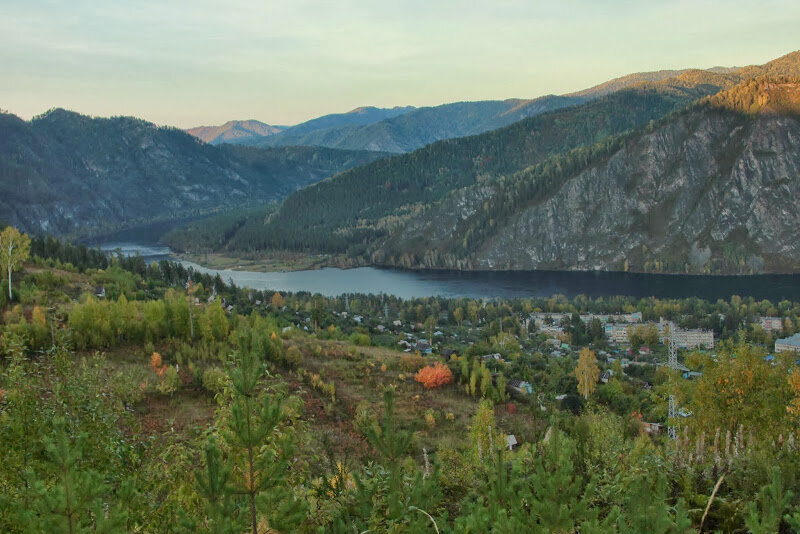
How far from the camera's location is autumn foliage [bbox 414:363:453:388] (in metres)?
32.6

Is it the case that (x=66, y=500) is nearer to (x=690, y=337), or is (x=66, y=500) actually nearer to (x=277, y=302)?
(x=690, y=337)

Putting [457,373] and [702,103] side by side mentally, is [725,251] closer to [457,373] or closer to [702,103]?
[702,103]

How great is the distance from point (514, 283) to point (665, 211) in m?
52.6

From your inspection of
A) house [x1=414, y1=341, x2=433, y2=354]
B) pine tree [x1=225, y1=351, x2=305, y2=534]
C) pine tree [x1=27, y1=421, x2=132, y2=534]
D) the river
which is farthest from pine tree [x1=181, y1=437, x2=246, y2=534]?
the river

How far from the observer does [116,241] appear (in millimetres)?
187125

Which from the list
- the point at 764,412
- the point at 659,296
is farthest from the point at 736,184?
the point at 764,412

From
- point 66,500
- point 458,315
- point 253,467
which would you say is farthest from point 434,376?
point 458,315

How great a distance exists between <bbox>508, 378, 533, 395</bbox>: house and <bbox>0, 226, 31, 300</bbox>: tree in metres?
27.9

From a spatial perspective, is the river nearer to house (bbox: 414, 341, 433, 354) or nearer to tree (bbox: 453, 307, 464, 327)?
tree (bbox: 453, 307, 464, 327)

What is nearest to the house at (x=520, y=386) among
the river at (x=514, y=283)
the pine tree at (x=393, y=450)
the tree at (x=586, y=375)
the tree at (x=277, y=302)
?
the tree at (x=586, y=375)

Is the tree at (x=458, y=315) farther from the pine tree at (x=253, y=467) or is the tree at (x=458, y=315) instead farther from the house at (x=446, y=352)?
the pine tree at (x=253, y=467)

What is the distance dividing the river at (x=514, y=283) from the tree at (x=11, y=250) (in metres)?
65.8

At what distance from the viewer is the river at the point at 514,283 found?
310 ft

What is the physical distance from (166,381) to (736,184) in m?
144
